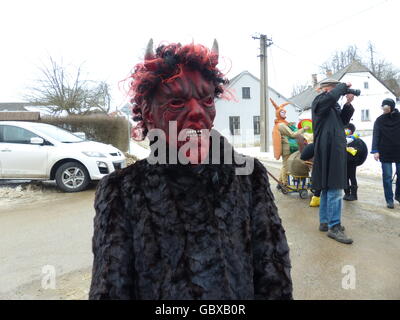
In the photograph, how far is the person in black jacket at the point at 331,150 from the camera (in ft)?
12.4

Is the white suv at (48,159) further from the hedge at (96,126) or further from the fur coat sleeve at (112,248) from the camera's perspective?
the fur coat sleeve at (112,248)

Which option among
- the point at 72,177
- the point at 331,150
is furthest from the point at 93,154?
the point at 331,150

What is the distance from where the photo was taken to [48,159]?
723 cm

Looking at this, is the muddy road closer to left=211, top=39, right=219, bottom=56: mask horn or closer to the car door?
the car door

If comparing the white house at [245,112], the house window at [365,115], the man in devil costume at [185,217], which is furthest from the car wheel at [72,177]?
the house window at [365,115]

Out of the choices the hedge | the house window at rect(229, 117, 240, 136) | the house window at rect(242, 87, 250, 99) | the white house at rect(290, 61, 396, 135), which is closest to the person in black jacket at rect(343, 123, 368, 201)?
the hedge

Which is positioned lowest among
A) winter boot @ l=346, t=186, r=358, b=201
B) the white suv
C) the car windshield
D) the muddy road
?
the muddy road

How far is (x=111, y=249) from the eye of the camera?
126 cm

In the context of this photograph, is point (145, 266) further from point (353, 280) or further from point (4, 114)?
point (4, 114)

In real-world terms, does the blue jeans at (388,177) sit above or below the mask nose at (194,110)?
below

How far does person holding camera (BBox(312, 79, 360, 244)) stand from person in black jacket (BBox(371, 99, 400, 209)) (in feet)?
5.70

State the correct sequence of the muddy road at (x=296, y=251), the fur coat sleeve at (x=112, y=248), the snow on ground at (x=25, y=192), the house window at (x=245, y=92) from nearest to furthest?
the fur coat sleeve at (x=112, y=248), the muddy road at (x=296, y=251), the snow on ground at (x=25, y=192), the house window at (x=245, y=92)

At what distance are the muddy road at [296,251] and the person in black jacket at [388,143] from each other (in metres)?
0.40

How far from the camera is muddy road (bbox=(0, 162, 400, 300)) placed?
9.51 feet
